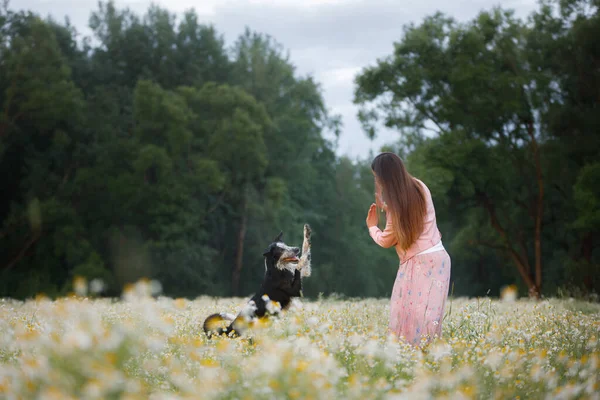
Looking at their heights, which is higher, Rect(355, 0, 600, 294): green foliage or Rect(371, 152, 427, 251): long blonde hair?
Rect(355, 0, 600, 294): green foliage

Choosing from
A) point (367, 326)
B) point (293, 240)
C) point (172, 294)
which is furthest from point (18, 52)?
point (367, 326)

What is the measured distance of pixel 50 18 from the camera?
131 feet

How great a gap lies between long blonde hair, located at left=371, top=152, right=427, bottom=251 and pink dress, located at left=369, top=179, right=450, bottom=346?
0.30ft

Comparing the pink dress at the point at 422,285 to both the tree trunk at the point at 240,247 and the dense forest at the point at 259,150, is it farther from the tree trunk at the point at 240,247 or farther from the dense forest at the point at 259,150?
the tree trunk at the point at 240,247

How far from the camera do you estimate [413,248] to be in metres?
6.77

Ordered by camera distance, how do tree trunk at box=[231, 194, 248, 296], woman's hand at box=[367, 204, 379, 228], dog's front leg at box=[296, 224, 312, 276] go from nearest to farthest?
woman's hand at box=[367, 204, 379, 228] < dog's front leg at box=[296, 224, 312, 276] < tree trunk at box=[231, 194, 248, 296]

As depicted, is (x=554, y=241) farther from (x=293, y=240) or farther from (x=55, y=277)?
(x=55, y=277)

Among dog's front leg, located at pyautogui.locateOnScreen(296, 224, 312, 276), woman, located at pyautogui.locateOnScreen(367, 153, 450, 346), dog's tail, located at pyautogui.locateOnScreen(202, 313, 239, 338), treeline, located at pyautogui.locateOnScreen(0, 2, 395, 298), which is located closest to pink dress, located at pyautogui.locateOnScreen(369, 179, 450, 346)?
woman, located at pyautogui.locateOnScreen(367, 153, 450, 346)

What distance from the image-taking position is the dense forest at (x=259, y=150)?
2711cm

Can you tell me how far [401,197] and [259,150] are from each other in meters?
31.4

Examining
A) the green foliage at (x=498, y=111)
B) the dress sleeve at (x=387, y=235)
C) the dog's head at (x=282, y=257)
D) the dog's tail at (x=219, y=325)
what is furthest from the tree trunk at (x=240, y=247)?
the dress sleeve at (x=387, y=235)

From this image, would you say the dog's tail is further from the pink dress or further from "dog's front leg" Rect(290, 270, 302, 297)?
the pink dress

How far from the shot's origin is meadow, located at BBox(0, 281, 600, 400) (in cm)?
362

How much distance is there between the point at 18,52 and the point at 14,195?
7314 millimetres
